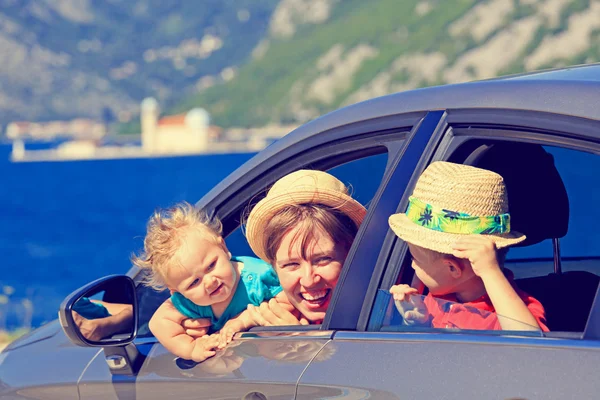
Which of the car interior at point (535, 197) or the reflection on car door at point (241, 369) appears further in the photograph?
the car interior at point (535, 197)

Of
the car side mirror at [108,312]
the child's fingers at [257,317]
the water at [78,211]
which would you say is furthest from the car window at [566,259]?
the water at [78,211]

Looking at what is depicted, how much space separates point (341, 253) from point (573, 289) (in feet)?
2.11

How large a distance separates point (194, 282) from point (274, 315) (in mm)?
250

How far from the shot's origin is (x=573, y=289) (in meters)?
2.46

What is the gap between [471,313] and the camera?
7.44 ft

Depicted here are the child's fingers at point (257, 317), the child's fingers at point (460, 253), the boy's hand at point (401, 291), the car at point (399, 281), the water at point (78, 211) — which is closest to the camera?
the car at point (399, 281)

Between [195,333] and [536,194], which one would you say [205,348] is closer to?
[195,333]

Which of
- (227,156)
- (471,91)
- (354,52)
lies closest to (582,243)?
(471,91)

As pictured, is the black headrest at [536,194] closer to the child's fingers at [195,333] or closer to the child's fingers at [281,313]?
the child's fingers at [281,313]

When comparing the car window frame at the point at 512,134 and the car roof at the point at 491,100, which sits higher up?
the car roof at the point at 491,100

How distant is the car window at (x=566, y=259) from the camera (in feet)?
7.61

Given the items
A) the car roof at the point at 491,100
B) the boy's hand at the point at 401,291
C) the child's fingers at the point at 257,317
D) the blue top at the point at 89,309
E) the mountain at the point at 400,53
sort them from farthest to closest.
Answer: the mountain at the point at 400,53 < the blue top at the point at 89,309 < the child's fingers at the point at 257,317 < the boy's hand at the point at 401,291 < the car roof at the point at 491,100

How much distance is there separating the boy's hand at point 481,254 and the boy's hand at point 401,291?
0.18 m

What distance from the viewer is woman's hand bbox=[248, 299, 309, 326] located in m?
2.68
